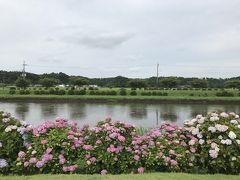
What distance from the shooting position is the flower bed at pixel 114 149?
5.17m

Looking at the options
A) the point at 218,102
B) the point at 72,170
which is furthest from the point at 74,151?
the point at 218,102

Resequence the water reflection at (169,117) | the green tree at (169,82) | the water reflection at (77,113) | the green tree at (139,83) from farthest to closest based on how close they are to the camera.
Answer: the green tree at (169,82) → the green tree at (139,83) → the water reflection at (77,113) → the water reflection at (169,117)

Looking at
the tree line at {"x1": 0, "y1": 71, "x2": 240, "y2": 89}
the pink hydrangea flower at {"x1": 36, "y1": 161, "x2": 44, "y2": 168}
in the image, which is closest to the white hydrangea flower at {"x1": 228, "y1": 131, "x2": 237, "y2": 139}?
the pink hydrangea flower at {"x1": 36, "y1": 161, "x2": 44, "y2": 168}

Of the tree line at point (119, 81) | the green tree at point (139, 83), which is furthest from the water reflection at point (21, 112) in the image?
the green tree at point (139, 83)

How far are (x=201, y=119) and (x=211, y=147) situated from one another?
2.55 feet

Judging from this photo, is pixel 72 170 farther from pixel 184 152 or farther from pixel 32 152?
pixel 184 152

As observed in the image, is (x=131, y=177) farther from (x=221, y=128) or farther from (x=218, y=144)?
(x=221, y=128)

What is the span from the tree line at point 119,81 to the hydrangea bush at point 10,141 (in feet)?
183

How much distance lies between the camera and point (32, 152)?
527 cm

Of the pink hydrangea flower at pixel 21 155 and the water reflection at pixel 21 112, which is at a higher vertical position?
the pink hydrangea flower at pixel 21 155

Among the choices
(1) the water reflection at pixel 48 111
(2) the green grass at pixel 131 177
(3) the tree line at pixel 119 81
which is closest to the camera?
(2) the green grass at pixel 131 177

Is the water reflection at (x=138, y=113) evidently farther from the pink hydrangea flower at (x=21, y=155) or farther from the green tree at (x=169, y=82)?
the green tree at (x=169, y=82)

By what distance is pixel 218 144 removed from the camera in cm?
543

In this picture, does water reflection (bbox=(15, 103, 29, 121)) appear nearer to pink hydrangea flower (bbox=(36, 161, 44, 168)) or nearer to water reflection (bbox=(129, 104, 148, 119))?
water reflection (bbox=(129, 104, 148, 119))
